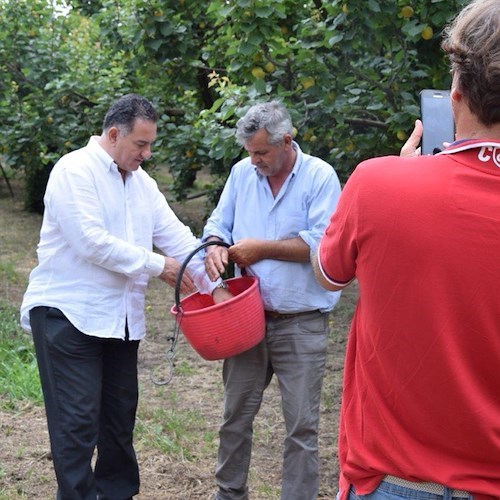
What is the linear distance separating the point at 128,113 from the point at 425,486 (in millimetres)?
2331

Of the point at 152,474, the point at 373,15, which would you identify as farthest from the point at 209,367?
the point at 373,15

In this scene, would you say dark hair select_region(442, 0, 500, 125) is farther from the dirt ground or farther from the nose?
the dirt ground

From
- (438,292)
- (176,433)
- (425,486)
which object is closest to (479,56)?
(438,292)

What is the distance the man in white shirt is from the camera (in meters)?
3.67

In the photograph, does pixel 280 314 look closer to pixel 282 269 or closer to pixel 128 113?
pixel 282 269

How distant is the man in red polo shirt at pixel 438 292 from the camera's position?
176 cm

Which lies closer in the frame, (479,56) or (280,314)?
(479,56)

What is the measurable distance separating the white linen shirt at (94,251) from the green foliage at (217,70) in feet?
5.81

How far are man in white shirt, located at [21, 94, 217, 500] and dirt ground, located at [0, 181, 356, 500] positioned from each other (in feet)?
3.13

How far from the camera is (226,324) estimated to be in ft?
11.9

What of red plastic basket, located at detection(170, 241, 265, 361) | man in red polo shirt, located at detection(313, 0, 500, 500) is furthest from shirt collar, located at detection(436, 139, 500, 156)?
red plastic basket, located at detection(170, 241, 265, 361)

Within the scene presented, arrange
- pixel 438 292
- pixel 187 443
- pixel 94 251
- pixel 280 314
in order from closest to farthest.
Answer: pixel 438 292
pixel 94 251
pixel 280 314
pixel 187 443

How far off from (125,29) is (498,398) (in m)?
7.63

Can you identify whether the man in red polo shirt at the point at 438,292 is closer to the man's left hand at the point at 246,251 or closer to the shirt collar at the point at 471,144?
the shirt collar at the point at 471,144
